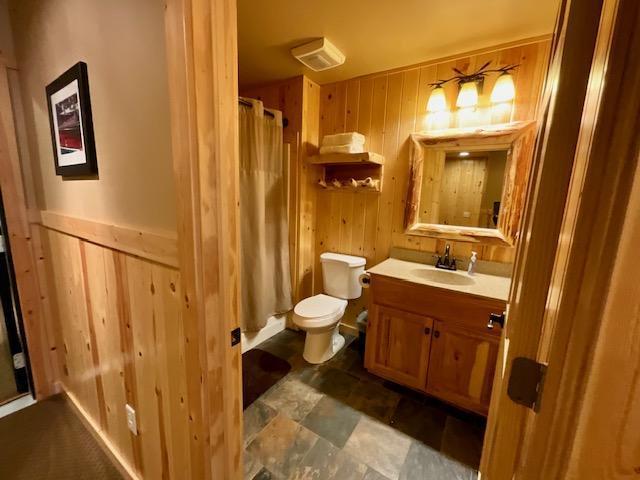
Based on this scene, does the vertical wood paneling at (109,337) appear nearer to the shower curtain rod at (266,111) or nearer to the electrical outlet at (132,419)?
the electrical outlet at (132,419)

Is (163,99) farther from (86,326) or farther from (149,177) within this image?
(86,326)

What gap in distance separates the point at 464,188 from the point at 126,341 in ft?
7.20

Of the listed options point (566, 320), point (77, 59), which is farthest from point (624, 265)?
point (77, 59)

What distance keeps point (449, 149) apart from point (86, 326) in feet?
8.12

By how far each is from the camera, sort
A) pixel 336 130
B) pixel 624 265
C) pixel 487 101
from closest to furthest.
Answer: pixel 624 265 < pixel 487 101 < pixel 336 130

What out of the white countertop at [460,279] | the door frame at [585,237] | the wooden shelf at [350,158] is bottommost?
the white countertop at [460,279]

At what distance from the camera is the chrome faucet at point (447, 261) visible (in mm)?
2004

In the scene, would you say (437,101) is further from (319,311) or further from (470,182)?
(319,311)

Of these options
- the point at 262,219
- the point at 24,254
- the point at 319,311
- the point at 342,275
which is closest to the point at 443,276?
the point at 342,275

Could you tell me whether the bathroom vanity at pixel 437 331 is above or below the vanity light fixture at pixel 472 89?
below

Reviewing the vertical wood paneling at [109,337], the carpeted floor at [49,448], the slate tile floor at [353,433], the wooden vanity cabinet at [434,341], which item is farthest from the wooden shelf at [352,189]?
the carpeted floor at [49,448]

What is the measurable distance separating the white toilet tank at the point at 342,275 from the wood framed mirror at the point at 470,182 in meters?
0.53

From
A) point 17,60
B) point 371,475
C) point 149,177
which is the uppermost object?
point 17,60

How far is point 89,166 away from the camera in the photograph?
1.06 metres
